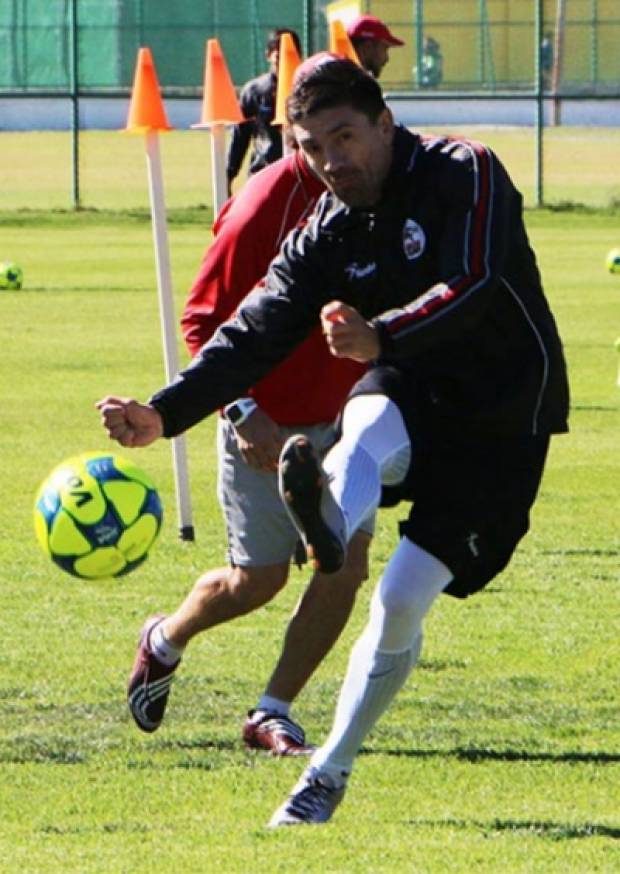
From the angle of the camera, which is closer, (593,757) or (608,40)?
(593,757)

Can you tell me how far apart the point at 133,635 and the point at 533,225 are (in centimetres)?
2352

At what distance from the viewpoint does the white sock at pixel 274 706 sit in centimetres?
757

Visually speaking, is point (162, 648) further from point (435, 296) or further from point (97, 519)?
point (435, 296)

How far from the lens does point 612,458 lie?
14141mm

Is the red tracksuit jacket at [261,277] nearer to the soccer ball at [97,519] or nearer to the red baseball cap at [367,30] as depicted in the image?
the soccer ball at [97,519]

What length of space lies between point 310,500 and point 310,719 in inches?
98.4

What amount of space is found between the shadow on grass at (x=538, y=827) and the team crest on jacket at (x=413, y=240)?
1522mm

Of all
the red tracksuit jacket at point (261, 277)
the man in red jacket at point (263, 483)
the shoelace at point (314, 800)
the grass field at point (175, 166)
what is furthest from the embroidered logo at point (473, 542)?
the grass field at point (175, 166)

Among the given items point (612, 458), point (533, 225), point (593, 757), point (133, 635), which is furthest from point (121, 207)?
point (593, 757)

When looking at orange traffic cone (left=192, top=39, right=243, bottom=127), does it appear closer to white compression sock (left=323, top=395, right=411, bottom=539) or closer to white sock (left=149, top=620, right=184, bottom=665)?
white sock (left=149, top=620, right=184, bottom=665)

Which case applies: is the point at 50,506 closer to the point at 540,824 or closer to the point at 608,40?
the point at 540,824

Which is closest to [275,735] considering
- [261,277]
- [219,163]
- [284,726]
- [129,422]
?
[284,726]

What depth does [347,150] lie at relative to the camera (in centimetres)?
607

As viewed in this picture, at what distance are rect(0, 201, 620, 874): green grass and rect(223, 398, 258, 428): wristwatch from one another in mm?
1042
